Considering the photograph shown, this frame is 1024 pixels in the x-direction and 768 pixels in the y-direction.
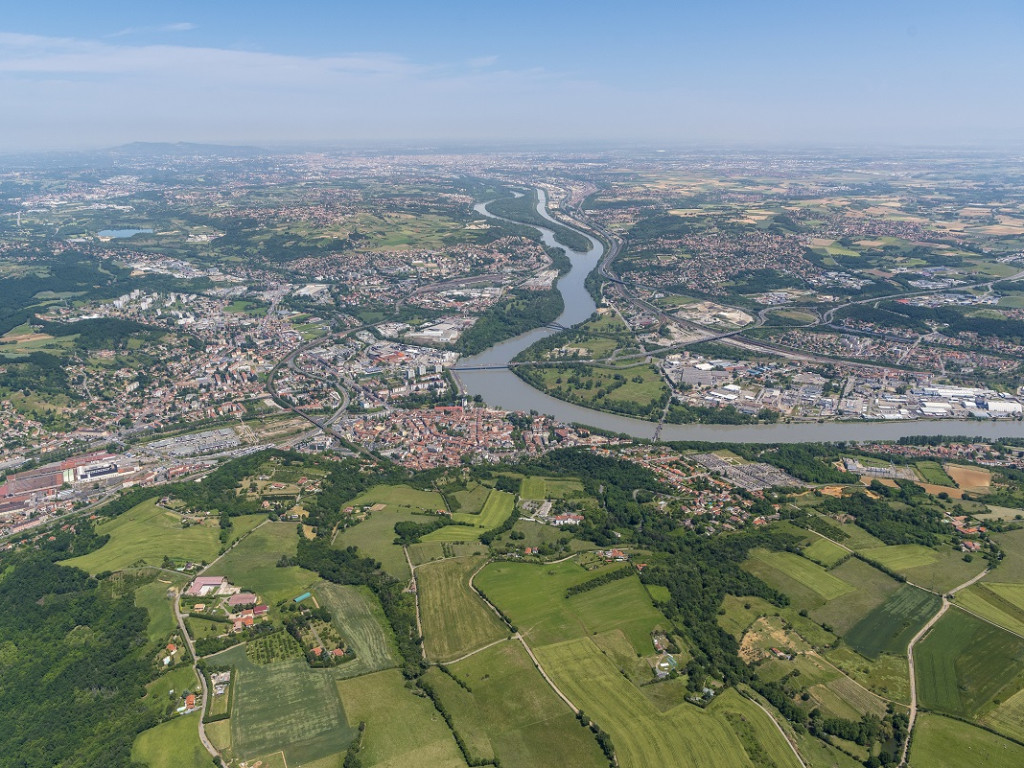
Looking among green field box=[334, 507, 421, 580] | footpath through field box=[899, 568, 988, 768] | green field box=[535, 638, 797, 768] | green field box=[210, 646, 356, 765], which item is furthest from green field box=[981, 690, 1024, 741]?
green field box=[334, 507, 421, 580]

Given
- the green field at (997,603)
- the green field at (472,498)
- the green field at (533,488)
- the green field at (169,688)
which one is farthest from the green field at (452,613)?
the green field at (997,603)

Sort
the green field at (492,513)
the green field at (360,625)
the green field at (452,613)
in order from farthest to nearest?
the green field at (492,513), the green field at (452,613), the green field at (360,625)

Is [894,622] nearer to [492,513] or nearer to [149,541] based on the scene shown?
[492,513]

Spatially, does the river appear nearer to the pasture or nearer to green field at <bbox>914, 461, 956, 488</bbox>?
green field at <bbox>914, 461, 956, 488</bbox>

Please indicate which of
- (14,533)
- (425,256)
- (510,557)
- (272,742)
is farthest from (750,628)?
(425,256)

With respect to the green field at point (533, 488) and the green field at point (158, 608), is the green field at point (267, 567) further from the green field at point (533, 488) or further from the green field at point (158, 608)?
the green field at point (533, 488)

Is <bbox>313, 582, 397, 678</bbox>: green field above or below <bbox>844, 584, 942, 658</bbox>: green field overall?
below
